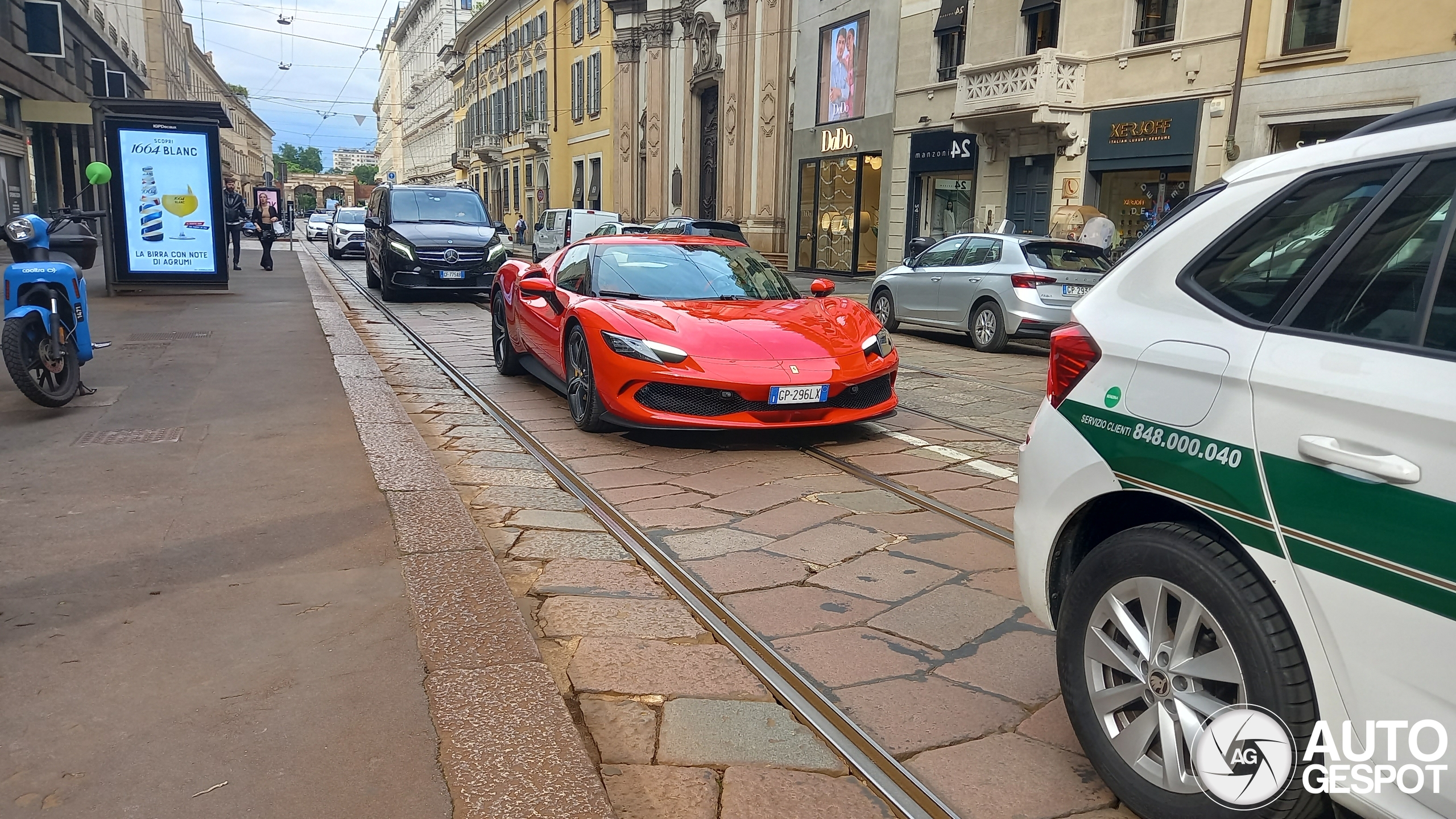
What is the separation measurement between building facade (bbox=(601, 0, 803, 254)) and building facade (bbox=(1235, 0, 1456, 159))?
1542 cm

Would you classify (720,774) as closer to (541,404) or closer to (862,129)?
(541,404)

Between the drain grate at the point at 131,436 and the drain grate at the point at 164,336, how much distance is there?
15.1ft

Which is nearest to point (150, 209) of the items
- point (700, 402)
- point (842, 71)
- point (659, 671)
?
point (700, 402)

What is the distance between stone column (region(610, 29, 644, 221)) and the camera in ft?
135

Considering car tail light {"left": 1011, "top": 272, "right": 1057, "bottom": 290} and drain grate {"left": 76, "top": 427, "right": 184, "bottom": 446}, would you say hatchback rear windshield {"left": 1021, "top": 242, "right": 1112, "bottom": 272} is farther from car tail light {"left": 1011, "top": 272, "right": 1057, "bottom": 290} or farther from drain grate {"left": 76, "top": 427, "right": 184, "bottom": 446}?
drain grate {"left": 76, "top": 427, "right": 184, "bottom": 446}

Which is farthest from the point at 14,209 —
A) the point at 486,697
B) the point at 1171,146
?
the point at 486,697

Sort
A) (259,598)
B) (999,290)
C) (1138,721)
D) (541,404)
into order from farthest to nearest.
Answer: (999,290) < (541,404) < (259,598) < (1138,721)

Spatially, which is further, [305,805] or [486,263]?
[486,263]

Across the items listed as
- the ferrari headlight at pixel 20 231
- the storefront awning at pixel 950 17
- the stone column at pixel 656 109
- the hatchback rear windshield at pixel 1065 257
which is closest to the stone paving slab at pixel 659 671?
the ferrari headlight at pixel 20 231

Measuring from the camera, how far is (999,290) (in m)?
12.4

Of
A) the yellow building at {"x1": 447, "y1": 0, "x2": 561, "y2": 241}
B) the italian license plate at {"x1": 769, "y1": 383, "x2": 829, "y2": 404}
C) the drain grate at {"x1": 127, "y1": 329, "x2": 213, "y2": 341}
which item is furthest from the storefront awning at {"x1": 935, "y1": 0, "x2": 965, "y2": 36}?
the yellow building at {"x1": 447, "y1": 0, "x2": 561, "y2": 241}

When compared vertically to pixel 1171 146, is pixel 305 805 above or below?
below

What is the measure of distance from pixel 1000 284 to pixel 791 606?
911 centimetres

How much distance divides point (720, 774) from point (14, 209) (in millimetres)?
25486
